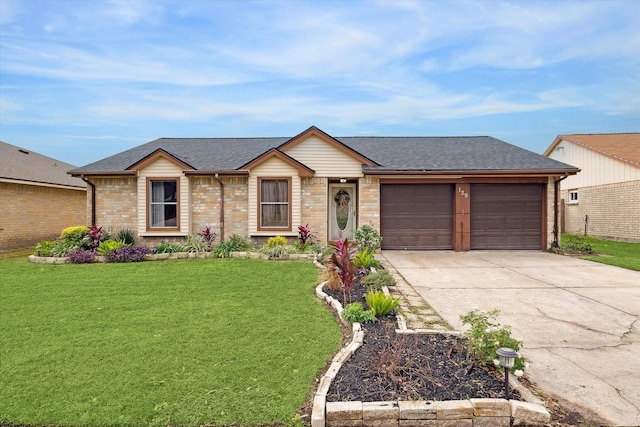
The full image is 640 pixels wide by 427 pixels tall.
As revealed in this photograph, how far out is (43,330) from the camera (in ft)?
15.3

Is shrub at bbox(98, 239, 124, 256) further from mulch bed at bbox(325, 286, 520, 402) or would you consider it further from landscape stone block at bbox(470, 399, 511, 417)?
landscape stone block at bbox(470, 399, 511, 417)

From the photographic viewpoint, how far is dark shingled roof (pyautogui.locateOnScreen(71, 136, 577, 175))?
12.2m

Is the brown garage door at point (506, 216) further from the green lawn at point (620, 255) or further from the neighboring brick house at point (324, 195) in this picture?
the green lawn at point (620, 255)

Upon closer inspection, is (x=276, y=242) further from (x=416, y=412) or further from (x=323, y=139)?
(x=416, y=412)

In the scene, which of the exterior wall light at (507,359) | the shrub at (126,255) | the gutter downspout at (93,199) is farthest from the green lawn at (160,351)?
the gutter downspout at (93,199)

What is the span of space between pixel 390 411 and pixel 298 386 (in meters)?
0.90

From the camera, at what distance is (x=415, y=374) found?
3.21 meters

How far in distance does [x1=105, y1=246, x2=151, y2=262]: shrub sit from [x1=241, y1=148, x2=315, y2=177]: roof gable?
4243mm

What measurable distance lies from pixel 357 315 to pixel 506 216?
33.0 ft

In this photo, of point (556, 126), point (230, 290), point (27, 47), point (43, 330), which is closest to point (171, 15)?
point (27, 47)

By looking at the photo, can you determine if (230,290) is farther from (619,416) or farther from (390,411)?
(619,416)

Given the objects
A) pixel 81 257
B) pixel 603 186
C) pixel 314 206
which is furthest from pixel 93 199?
pixel 603 186

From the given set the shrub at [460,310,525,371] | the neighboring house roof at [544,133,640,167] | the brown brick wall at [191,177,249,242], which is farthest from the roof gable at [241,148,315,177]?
the neighboring house roof at [544,133,640,167]

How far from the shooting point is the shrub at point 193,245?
36.6 feet
